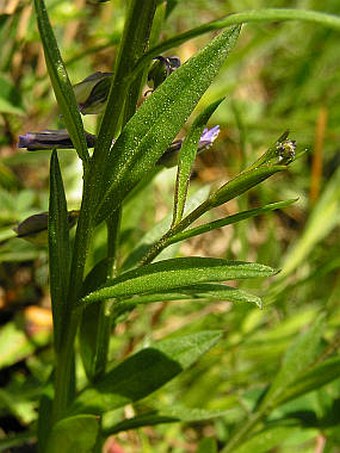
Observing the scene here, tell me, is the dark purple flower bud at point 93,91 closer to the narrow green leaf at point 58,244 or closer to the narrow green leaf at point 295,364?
the narrow green leaf at point 58,244

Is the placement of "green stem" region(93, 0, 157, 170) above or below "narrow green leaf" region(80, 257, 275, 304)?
above

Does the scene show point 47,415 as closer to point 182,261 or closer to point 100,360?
point 100,360

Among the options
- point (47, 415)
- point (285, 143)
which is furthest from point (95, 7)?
point (285, 143)

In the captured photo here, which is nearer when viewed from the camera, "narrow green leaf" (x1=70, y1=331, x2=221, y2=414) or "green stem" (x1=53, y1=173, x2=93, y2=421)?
"green stem" (x1=53, y1=173, x2=93, y2=421)

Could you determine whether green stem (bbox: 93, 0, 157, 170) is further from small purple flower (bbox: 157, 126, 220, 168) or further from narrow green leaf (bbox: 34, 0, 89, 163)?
small purple flower (bbox: 157, 126, 220, 168)

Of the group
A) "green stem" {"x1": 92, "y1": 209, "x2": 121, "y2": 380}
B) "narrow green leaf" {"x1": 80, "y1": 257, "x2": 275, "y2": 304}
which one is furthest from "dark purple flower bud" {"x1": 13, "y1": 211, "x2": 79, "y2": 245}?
"narrow green leaf" {"x1": 80, "y1": 257, "x2": 275, "y2": 304}

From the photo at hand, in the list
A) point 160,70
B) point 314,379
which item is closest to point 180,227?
point 160,70
